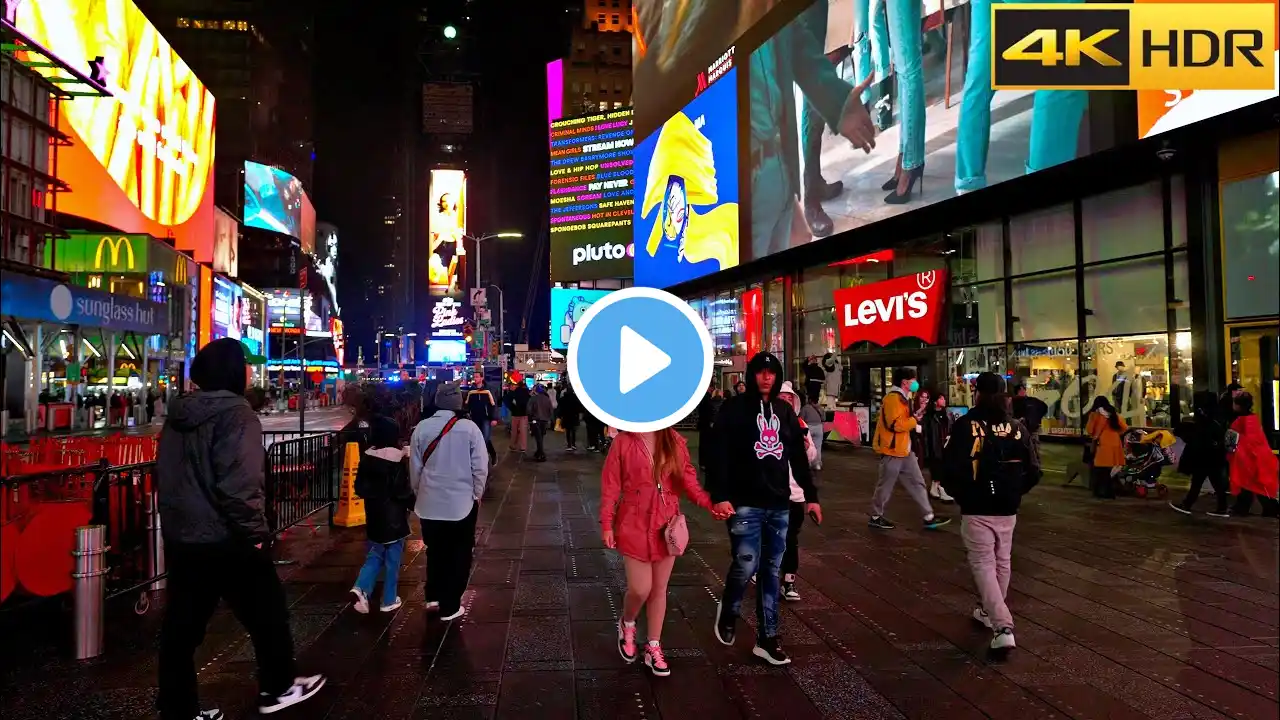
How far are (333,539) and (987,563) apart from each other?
7.06 meters

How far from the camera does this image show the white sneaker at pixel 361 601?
5855mm

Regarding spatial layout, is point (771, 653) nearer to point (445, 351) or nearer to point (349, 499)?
point (349, 499)

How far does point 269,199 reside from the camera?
214 feet

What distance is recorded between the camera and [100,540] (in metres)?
5.16

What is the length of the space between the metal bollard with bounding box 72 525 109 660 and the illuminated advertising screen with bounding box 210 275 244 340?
4336cm

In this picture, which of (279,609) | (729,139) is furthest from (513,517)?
(729,139)

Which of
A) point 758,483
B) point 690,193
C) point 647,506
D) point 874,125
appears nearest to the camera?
point 647,506

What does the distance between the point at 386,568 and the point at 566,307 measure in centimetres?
4237

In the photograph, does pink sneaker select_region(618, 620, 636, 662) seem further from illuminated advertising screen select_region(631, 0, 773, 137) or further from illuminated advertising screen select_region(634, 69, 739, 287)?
illuminated advertising screen select_region(631, 0, 773, 137)

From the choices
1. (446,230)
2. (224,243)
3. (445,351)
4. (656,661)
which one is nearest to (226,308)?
(224,243)

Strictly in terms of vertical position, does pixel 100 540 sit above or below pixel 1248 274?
below

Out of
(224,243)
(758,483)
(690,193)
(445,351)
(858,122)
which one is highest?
(224,243)

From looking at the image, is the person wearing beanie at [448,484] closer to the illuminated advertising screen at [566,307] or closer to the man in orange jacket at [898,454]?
the man in orange jacket at [898,454]

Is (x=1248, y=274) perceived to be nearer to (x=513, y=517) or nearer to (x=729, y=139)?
(x=513, y=517)
